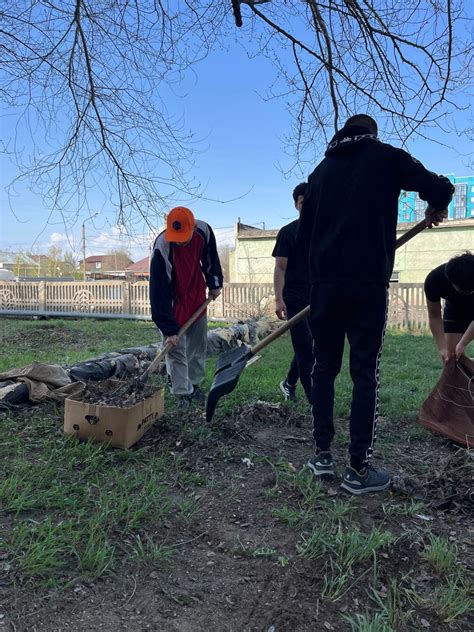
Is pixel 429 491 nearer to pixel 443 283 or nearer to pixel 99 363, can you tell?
pixel 443 283

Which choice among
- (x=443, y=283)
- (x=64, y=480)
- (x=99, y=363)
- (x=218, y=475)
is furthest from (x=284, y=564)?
(x=99, y=363)

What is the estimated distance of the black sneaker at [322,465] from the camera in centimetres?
260

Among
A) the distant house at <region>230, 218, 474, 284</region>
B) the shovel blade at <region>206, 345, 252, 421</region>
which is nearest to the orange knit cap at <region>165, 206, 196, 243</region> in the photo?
the shovel blade at <region>206, 345, 252, 421</region>

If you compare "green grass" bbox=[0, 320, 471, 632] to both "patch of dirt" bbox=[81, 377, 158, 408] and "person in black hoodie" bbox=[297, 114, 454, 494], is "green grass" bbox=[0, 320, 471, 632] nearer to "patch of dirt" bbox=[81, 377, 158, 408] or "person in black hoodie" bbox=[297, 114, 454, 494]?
"patch of dirt" bbox=[81, 377, 158, 408]

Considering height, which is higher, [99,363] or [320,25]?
[320,25]

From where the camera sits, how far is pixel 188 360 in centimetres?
423

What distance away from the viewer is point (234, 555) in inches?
78.0

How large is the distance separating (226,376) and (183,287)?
1.17 metres

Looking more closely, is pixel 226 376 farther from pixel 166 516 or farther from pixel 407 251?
pixel 407 251

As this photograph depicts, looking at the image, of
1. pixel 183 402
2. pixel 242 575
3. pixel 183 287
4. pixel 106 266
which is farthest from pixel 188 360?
pixel 106 266

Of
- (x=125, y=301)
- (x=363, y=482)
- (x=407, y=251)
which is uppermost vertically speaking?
(x=407, y=251)

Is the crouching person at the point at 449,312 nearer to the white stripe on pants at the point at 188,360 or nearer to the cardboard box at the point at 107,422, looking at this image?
the white stripe on pants at the point at 188,360

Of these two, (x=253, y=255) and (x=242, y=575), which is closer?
(x=242, y=575)

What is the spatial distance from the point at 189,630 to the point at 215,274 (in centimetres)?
298
